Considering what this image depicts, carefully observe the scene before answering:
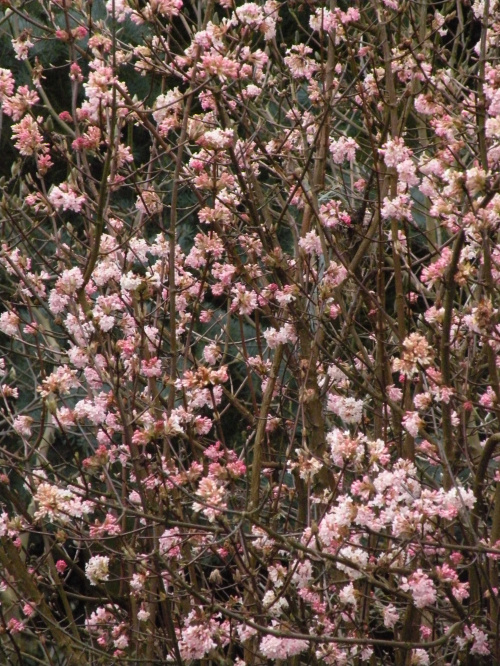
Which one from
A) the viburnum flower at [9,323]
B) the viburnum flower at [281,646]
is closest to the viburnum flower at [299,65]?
the viburnum flower at [9,323]

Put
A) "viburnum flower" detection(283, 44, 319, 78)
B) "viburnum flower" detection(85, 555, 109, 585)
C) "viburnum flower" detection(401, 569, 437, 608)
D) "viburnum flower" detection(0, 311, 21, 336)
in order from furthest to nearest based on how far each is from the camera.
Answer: "viburnum flower" detection(283, 44, 319, 78) → "viburnum flower" detection(0, 311, 21, 336) → "viburnum flower" detection(85, 555, 109, 585) → "viburnum flower" detection(401, 569, 437, 608)

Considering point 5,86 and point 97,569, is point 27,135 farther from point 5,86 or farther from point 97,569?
point 97,569

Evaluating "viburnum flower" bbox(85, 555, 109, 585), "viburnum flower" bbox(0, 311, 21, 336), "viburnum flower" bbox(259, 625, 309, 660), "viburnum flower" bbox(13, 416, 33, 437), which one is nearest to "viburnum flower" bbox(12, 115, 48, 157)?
"viburnum flower" bbox(0, 311, 21, 336)

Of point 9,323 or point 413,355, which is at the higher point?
point 9,323


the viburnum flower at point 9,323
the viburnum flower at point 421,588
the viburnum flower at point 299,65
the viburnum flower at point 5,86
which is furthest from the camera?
the viburnum flower at point 299,65

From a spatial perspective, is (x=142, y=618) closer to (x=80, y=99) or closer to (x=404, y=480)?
(x=404, y=480)

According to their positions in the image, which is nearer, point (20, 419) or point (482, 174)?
point (482, 174)

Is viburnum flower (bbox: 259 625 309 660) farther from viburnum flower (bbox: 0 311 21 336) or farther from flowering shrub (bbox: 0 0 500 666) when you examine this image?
viburnum flower (bbox: 0 311 21 336)

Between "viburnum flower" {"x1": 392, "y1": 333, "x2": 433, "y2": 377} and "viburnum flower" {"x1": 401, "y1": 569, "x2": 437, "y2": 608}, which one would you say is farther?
"viburnum flower" {"x1": 392, "y1": 333, "x2": 433, "y2": 377}

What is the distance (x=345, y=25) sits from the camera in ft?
12.3

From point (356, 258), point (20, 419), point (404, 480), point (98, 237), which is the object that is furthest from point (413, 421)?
point (20, 419)

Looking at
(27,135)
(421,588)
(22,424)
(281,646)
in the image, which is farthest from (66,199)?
(421,588)

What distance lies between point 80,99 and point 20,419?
405 cm

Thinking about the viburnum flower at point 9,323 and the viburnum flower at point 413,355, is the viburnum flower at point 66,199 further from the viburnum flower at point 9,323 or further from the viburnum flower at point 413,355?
the viburnum flower at point 413,355
